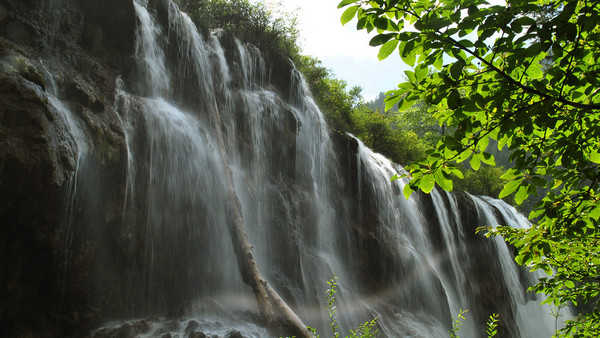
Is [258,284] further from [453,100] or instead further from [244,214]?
[453,100]

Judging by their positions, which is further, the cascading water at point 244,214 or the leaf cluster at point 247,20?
the leaf cluster at point 247,20

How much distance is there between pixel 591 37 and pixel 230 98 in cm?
984

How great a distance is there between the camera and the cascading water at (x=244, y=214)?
6.50m

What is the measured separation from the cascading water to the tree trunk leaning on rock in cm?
35

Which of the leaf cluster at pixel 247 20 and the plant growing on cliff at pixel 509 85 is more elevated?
the leaf cluster at pixel 247 20

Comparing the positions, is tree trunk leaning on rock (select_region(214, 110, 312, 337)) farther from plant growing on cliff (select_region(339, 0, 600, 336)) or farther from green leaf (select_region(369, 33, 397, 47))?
green leaf (select_region(369, 33, 397, 47))

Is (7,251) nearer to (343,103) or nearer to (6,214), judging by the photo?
(6,214)

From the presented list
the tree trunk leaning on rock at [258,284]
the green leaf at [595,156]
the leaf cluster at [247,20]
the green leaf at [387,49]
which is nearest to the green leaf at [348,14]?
the green leaf at [387,49]

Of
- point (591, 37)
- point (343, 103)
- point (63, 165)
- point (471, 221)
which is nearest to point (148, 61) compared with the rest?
point (63, 165)

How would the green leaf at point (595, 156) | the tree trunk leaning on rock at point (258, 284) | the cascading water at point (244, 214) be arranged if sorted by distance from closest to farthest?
1. the green leaf at point (595, 156)
2. the tree trunk leaning on rock at point (258, 284)
3. the cascading water at point (244, 214)

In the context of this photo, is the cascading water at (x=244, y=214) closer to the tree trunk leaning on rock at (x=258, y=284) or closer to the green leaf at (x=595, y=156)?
the tree trunk leaning on rock at (x=258, y=284)

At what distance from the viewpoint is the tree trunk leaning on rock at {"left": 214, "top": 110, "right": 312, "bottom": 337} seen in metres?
5.86

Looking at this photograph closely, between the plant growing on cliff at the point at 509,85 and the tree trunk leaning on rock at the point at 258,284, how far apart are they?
4.33 metres

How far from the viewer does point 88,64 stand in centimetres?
741
